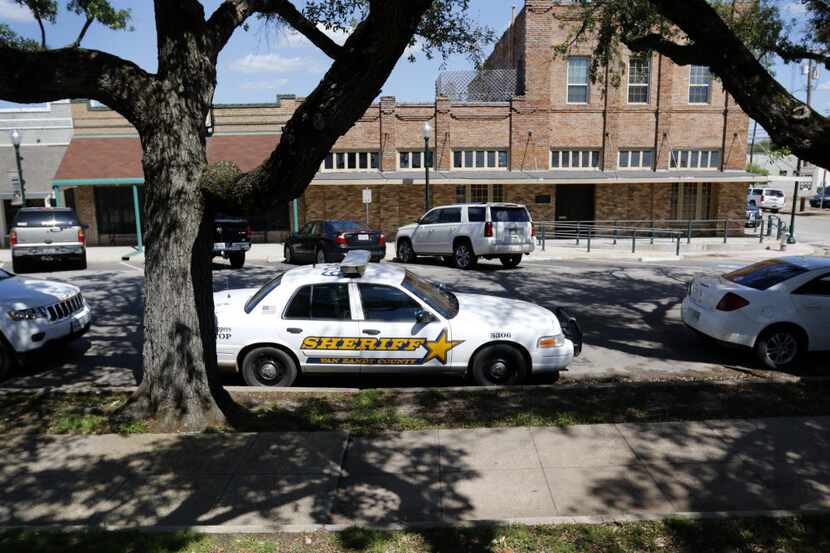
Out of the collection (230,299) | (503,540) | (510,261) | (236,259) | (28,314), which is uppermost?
(230,299)

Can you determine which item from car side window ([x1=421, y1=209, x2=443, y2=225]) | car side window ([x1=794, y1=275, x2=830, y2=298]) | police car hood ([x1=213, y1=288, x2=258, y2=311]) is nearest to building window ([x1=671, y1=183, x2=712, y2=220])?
car side window ([x1=421, y1=209, x2=443, y2=225])

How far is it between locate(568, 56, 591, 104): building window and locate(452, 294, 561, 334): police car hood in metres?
21.7

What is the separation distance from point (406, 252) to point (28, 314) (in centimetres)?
1255

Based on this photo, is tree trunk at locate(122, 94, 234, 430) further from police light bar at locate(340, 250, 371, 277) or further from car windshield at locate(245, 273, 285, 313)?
police light bar at locate(340, 250, 371, 277)

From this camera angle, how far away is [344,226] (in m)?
19.2

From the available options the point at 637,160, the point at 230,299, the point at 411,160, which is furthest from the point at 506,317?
the point at 637,160

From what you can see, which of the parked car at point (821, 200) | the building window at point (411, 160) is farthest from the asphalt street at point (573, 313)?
the parked car at point (821, 200)

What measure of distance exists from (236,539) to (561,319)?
546 cm

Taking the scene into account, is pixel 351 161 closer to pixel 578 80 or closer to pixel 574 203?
pixel 574 203

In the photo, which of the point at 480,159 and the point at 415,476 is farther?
the point at 480,159

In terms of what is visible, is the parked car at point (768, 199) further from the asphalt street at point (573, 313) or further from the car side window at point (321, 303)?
the car side window at point (321, 303)

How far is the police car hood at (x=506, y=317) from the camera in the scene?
7.76 metres

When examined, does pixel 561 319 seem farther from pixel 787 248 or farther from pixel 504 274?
pixel 787 248

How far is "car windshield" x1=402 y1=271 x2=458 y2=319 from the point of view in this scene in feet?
25.9
